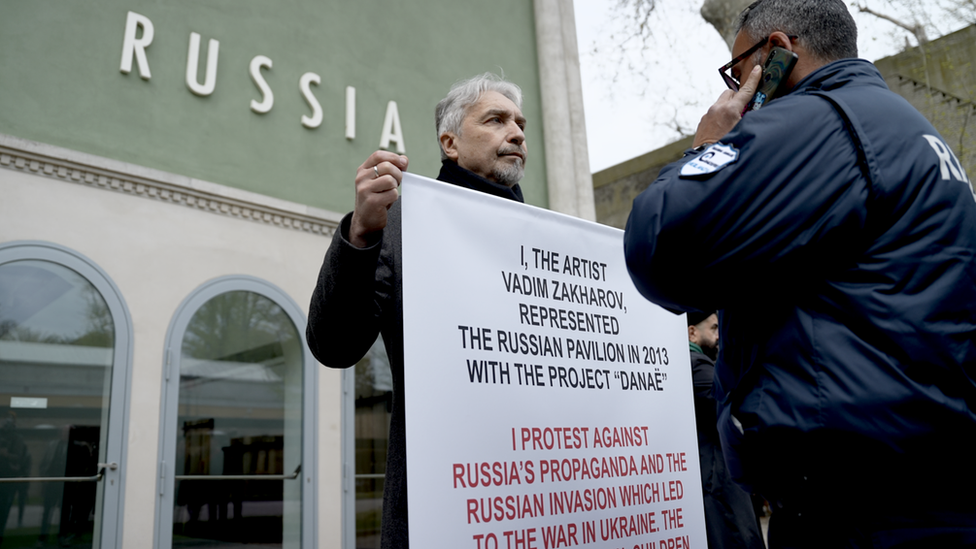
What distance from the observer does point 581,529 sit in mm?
1633

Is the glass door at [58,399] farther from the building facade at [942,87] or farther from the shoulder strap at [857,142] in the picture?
the building facade at [942,87]

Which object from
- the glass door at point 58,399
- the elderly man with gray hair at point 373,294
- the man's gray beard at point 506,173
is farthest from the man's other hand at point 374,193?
the glass door at point 58,399

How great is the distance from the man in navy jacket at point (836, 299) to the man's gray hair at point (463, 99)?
1.04 metres

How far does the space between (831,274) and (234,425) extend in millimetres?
5289

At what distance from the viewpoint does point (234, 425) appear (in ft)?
18.4

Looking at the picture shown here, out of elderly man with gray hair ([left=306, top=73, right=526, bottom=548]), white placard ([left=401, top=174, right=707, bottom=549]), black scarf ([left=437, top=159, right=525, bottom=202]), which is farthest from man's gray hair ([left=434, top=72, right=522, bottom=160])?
white placard ([left=401, top=174, right=707, bottom=549])

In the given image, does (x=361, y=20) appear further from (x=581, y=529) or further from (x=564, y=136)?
(x=581, y=529)

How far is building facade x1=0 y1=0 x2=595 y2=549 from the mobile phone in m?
4.89

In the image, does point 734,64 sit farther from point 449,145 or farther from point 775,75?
point 449,145

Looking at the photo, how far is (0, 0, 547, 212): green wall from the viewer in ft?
16.9

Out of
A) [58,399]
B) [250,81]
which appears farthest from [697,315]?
[250,81]

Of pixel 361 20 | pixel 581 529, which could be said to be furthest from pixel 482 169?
pixel 361 20

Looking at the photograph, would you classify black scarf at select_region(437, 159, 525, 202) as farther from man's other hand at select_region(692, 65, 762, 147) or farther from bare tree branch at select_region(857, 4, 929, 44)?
bare tree branch at select_region(857, 4, 929, 44)

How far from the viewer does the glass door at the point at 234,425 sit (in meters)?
5.24
